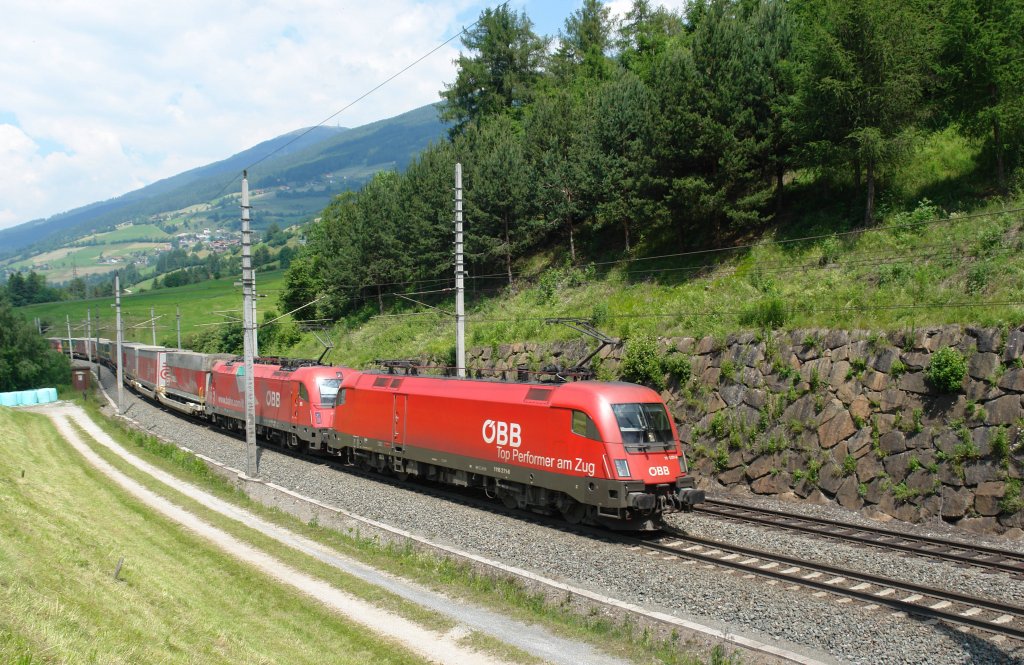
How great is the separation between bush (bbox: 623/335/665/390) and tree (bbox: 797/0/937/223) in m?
10.5

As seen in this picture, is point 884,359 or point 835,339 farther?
point 835,339

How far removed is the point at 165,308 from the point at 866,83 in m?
108

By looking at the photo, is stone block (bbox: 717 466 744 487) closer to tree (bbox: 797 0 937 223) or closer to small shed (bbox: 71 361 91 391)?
tree (bbox: 797 0 937 223)

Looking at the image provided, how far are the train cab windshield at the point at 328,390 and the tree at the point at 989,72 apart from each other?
979 inches

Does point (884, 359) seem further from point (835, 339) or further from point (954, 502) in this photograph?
point (954, 502)

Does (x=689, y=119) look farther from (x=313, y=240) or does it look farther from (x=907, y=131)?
(x=313, y=240)

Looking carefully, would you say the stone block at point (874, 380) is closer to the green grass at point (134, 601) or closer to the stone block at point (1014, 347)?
the stone block at point (1014, 347)

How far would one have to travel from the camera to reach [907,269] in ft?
75.6

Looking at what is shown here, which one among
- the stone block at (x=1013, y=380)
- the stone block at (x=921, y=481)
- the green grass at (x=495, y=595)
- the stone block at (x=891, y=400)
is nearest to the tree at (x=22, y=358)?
the green grass at (x=495, y=595)

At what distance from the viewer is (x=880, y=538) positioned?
51.7 ft

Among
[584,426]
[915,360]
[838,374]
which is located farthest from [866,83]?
[584,426]

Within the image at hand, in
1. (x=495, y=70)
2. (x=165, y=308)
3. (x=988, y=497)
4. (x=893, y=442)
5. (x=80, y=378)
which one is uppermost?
(x=495, y=70)

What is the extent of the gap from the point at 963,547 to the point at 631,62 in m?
53.3

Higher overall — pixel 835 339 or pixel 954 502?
pixel 835 339
